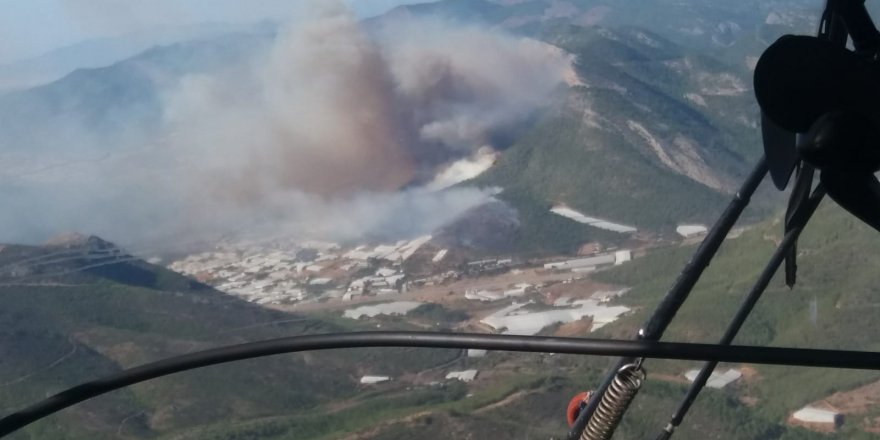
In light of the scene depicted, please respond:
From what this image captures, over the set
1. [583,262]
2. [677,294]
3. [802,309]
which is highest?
[677,294]

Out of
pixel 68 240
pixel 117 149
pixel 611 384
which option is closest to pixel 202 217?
pixel 68 240

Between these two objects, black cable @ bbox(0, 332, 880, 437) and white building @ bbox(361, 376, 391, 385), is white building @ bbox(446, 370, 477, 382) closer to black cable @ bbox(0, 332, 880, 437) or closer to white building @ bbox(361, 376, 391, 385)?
white building @ bbox(361, 376, 391, 385)

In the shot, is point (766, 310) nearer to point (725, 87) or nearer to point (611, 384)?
point (611, 384)

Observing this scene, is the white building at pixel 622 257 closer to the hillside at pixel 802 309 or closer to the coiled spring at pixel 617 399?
the hillside at pixel 802 309

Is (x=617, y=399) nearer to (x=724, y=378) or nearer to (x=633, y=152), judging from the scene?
(x=724, y=378)

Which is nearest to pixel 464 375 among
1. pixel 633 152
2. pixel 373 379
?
pixel 373 379

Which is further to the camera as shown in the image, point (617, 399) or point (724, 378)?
point (724, 378)
